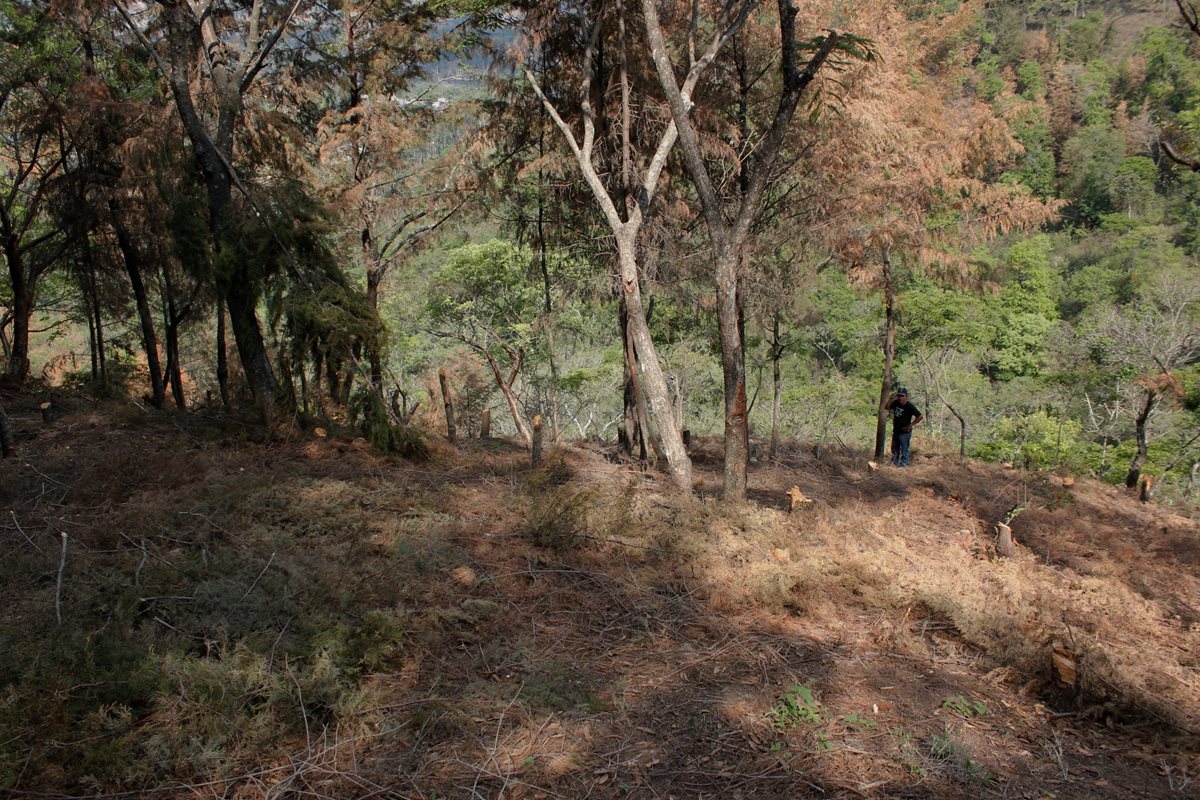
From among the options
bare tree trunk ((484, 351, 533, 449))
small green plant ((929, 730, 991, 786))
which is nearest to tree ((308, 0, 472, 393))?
bare tree trunk ((484, 351, 533, 449))

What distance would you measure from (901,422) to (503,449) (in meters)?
7.21

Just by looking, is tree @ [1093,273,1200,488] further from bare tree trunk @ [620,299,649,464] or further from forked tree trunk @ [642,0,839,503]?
forked tree trunk @ [642,0,839,503]

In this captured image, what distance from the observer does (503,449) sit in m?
11.7

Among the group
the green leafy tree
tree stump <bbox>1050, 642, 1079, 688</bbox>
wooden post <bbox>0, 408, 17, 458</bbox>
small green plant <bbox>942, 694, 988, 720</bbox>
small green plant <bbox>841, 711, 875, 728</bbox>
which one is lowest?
small green plant <bbox>942, 694, 988, 720</bbox>

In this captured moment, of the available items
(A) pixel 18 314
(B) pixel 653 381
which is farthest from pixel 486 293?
(B) pixel 653 381

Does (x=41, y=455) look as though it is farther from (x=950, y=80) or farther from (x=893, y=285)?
(x=950, y=80)

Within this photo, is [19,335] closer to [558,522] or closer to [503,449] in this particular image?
[503,449]

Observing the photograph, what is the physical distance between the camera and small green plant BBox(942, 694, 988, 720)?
3.97 metres

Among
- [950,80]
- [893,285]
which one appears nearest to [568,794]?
[893,285]

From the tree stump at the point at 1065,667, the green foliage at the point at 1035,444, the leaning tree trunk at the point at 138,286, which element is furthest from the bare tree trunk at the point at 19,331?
the green foliage at the point at 1035,444

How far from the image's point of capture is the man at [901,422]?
1265cm

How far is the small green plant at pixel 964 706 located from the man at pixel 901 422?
361 inches

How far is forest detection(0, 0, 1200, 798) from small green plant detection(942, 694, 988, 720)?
37mm

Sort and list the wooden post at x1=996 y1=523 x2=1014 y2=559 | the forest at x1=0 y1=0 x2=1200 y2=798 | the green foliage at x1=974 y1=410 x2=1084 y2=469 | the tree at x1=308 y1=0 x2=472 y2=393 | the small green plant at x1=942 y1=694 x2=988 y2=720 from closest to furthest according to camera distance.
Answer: the forest at x1=0 y1=0 x2=1200 y2=798, the small green plant at x1=942 y1=694 x2=988 y2=720, the wooden post at x1=996 y1=523 x2=1014 y2=559, the tree at x1=308 y1=0 x2=472 y2=393, the green foliage at x1=974 y1=410 x2=1084 y2=469
